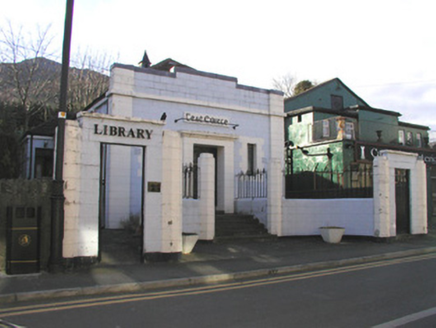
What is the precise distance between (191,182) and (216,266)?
17.2ft

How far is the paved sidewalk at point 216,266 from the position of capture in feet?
25.5

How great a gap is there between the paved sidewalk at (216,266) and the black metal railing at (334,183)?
2340 mm

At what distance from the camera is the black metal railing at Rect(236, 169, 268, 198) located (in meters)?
17.1

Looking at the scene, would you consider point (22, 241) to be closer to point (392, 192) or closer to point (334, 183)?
point (392, 192)

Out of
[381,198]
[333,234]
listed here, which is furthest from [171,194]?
[381,198]

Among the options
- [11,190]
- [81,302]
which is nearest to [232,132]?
[11,190]

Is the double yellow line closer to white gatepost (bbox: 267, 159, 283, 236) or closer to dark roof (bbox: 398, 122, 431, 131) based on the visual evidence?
white gatepost (bbox: 267, 159, 283, 236)

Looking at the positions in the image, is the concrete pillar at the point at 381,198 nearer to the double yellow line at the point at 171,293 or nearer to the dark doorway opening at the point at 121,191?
the double yellow line at the point at 171,293

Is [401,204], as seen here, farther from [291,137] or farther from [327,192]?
[291,137]

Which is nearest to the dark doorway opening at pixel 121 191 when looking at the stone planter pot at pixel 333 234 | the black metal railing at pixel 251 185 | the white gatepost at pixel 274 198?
the black metal railing at pixel 251 185

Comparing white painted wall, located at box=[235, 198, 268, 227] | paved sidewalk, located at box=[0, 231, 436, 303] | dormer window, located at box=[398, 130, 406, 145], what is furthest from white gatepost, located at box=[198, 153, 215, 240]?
dormer window, located at box=[398, 130, 406, 145]

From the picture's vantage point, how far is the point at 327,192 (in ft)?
61.5

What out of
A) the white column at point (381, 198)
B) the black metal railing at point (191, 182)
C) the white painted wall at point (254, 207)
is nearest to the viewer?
the black metal railing at point (191, 182)

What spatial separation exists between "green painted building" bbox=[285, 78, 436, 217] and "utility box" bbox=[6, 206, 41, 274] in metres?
13.4
